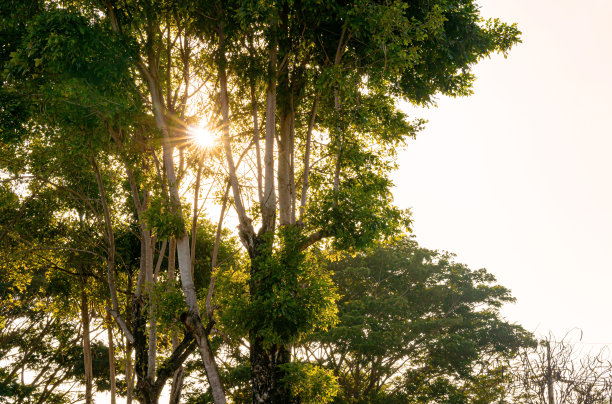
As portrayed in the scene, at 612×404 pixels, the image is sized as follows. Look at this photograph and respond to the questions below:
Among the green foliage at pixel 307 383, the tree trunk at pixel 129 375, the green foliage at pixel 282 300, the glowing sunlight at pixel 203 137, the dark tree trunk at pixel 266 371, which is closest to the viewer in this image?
the green foliage at pixel 282 300

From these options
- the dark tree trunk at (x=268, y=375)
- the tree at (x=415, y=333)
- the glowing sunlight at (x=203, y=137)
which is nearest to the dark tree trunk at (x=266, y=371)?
the dark tree trunk at (x=268, y=375)

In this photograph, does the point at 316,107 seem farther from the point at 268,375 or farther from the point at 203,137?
the point at 268,375

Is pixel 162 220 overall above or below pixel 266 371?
above

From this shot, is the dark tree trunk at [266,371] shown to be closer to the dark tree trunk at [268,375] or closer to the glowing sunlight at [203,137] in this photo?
the dark tree trunk at [268,375]

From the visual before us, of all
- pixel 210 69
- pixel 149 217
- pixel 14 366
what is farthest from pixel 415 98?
pixel 14 366

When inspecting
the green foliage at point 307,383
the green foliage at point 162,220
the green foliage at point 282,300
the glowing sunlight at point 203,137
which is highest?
the glowing sunlight at point 203,137

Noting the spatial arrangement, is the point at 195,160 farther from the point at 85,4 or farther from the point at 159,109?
the point at 85,4

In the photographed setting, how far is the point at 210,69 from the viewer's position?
11.0m

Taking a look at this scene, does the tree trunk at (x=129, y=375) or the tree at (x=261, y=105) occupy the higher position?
the tree at (x=261, y=105)

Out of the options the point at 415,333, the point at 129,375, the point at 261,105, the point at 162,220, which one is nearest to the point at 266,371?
the point at 162,220

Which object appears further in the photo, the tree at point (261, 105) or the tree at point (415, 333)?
the tree at point (415, 333)

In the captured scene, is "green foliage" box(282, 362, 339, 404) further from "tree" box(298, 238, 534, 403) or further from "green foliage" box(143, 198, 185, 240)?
"tree" box(298, 238, 534, 403)

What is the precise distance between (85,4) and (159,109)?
7.40 feet

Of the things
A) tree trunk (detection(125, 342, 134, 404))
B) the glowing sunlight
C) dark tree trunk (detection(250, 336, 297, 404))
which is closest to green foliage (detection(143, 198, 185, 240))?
dark tree trunk (detection(250, 336, 297, 404))
